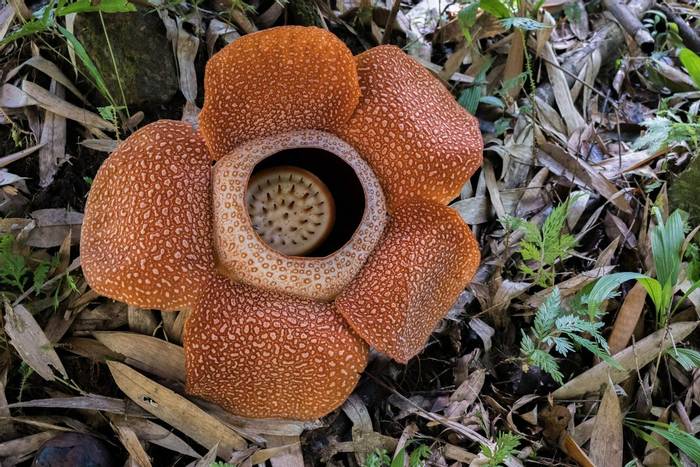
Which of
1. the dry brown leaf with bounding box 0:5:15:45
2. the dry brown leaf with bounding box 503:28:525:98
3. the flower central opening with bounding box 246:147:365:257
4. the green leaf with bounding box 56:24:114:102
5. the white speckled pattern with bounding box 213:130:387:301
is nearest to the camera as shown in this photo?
the white speckled pattern with bounding box 213:130:387:301

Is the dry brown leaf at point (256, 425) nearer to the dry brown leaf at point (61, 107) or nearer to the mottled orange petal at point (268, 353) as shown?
the mottled orange petal at point (268, 353)

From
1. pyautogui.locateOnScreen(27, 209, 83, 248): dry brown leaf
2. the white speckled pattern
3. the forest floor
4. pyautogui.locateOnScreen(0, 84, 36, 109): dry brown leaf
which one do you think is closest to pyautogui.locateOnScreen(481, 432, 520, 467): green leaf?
the forest floor

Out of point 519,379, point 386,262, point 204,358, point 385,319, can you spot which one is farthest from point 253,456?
point 519,379

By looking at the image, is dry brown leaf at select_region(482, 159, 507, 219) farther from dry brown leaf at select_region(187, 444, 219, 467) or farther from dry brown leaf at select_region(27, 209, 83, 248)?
dry brown leaf at select_region(27, 209, 83, 248)

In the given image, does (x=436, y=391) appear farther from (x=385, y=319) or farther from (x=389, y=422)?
(x=385, y=319)

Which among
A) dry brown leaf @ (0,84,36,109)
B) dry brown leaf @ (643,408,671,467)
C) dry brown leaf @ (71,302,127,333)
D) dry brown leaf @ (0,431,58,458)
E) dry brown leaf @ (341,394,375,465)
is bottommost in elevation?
dry brown leaf @ (643,408,671,467)

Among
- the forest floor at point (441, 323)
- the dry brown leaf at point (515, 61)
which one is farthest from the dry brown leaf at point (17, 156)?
the dry brown leaf at point (515, 61)
